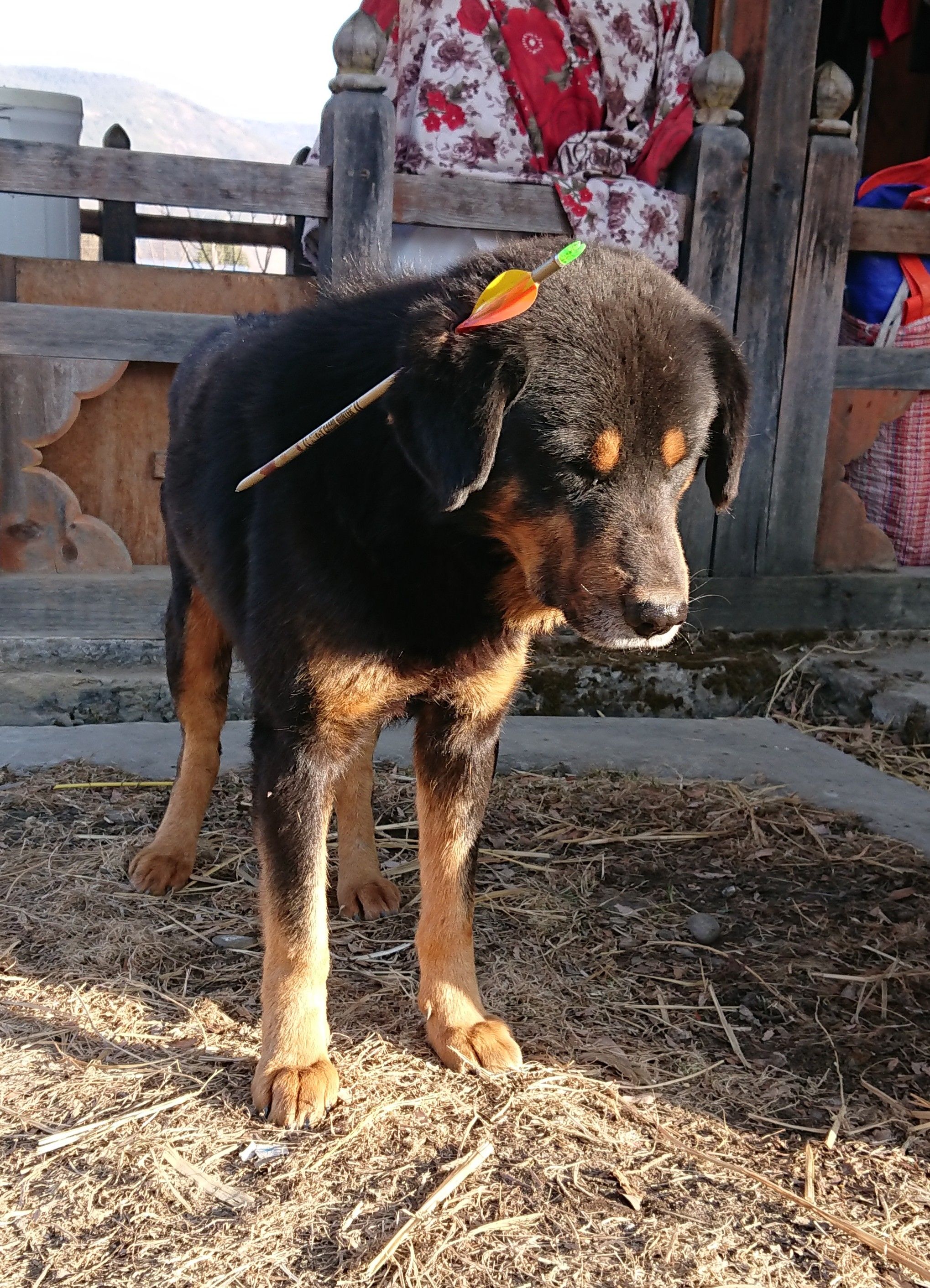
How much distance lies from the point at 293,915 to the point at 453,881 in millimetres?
441

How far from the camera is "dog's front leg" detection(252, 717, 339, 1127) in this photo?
2.42m

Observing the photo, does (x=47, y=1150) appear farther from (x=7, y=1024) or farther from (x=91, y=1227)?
(x=7, y=1024)

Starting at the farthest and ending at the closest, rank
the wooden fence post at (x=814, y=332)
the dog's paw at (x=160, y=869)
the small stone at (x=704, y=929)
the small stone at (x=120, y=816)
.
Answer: the wooden fence post at (x=814, y=332)
the small stone at (x=120, y=816)
the dog's paw at (x=160, y=869)
the small stone at (x=704, y=929)

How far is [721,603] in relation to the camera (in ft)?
19.0

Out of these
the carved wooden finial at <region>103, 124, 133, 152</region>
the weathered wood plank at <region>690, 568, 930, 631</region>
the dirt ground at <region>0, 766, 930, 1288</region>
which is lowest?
the dirt ground at <region>0, 766, 930, 1288</region>

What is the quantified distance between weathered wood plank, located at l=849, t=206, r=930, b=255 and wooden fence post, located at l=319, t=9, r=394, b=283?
2341mm

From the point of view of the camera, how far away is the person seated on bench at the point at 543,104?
5258mm

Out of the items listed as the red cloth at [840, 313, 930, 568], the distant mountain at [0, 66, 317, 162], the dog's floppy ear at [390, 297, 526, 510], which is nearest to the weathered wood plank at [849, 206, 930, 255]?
the red cloth at [840, 313, 930, 568]

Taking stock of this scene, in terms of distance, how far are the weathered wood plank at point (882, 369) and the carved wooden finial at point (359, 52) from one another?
8.57 ft

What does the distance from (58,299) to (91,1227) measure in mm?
4650

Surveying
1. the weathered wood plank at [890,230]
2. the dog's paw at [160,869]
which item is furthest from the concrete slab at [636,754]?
the weathered wood plank at [890,230]

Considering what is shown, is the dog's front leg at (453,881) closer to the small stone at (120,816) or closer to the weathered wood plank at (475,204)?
the small stone at (120,816)

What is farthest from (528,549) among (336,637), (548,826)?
(548,826)

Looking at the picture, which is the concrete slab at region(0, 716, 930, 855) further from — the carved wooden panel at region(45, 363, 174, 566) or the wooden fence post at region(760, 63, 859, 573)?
the carved wooden panel at region(45, 363, 174, 566)
